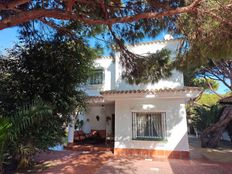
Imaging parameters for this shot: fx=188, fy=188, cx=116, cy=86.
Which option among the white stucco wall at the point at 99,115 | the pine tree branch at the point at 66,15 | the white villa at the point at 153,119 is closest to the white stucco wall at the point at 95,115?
the white stucco wall at the point at 99,115

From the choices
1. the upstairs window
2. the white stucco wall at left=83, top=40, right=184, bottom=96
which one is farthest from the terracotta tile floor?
the upstairs window

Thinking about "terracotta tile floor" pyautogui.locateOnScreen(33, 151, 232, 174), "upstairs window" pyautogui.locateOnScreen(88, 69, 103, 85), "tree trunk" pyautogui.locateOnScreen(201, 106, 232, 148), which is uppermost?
"upstairs window" pyautogui.locateOnScreen(88, 69, 103, 85)

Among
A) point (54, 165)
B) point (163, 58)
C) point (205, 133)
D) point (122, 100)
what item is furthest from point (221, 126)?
point (54, 165)

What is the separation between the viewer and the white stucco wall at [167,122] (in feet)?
41.9

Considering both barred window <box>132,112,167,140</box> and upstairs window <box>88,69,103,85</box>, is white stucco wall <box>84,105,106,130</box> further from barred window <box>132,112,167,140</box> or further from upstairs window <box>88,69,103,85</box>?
barred window <box>132,112,167,140</box>

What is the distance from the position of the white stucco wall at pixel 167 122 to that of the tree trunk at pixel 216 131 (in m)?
5.22

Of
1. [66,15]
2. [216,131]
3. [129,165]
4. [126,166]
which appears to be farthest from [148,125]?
[66,15]

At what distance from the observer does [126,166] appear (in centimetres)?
1028

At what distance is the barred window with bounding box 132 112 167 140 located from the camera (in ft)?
44.0

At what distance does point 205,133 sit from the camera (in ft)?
54.8

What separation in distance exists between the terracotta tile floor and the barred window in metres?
2.07

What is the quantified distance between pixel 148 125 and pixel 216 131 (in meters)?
7.05

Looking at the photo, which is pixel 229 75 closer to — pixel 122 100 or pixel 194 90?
pixel 194 90

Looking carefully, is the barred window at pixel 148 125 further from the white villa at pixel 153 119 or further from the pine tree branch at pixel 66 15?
the pine tree branch at pixel 66 15
